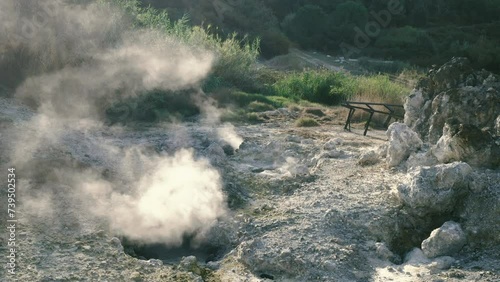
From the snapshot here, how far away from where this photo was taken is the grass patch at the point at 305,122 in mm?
12591

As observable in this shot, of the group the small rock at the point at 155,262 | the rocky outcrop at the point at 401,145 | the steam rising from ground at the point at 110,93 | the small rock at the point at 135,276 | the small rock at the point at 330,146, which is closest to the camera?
the small rock at the point at 135,276

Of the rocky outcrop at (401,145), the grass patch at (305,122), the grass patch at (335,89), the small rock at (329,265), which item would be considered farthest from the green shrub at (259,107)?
the small rock at (329,265)

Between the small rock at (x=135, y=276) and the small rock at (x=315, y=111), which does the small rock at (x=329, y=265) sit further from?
the small rock at (x=315, y=111)

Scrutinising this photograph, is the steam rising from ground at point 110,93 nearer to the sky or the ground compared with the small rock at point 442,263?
nearer to the ground

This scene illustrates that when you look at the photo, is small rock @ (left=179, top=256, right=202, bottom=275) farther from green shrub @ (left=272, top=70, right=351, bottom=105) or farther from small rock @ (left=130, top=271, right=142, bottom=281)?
green shrub @ (left=272, top=70, right=351, bottom=105)

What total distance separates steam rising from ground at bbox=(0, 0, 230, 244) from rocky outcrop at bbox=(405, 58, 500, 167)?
8.78 feet

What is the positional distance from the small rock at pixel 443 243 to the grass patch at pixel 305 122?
6.23 metres

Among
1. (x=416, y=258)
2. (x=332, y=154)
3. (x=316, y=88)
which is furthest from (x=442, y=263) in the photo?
(x=316, y=88)

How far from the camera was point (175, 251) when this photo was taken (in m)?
6.97

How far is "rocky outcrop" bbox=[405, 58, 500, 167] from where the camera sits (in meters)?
7.43

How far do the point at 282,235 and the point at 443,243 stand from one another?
1.52 metres

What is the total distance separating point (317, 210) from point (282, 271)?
124 centimetres

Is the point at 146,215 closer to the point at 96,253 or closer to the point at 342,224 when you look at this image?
the point at 96,253

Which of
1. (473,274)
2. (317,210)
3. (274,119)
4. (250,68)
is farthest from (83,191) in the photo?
(250,68)
